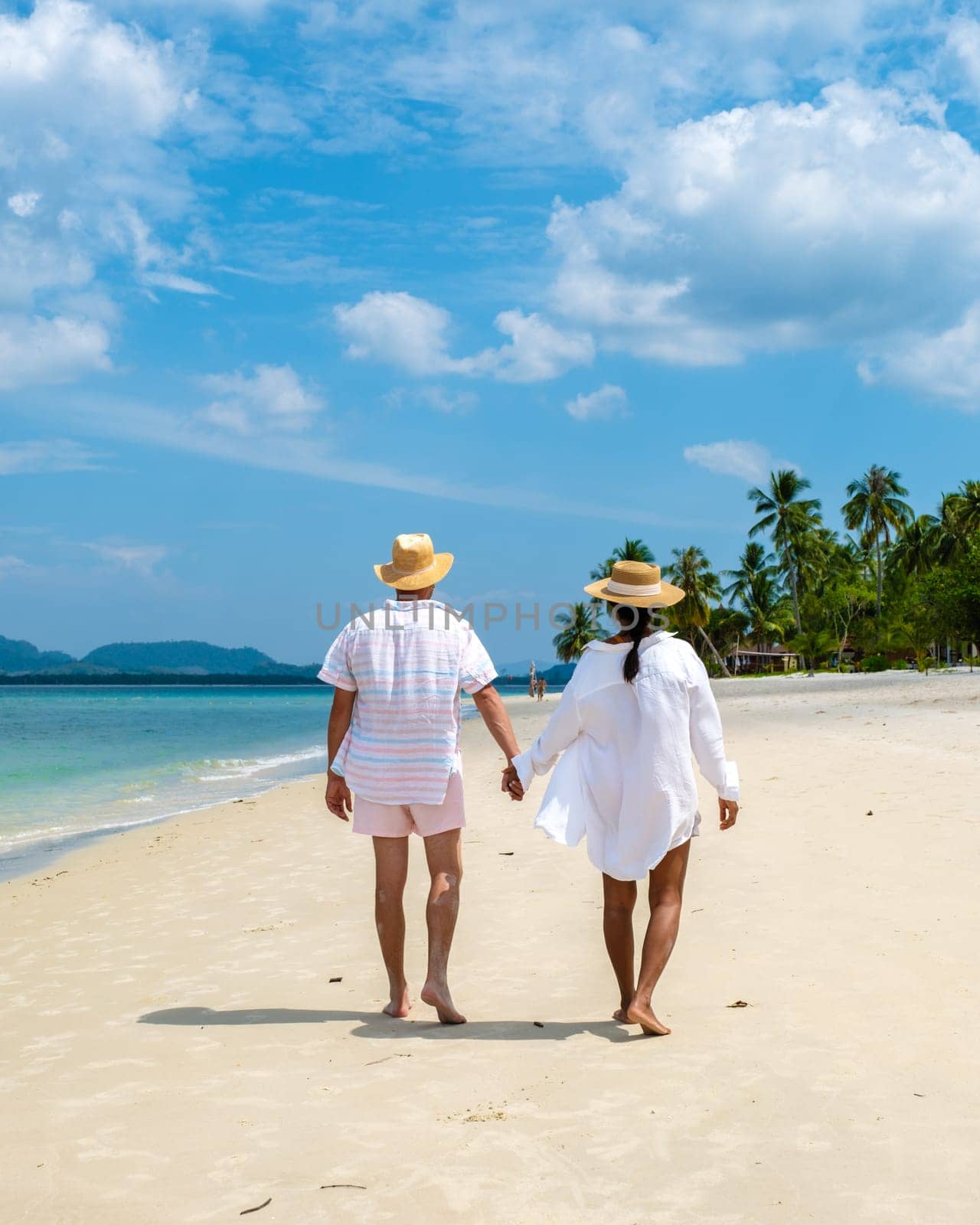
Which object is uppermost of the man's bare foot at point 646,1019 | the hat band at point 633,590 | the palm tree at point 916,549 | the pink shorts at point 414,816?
the palm tree at point 916,549

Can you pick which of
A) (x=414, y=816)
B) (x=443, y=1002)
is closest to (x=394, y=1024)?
(x=443, y=1002)

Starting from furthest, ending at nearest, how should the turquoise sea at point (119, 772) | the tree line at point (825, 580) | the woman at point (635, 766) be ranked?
1. the tree line at point (825, 580)
2. the turquoise sea at point (119, 772)
3. the woman at point (635, 766)

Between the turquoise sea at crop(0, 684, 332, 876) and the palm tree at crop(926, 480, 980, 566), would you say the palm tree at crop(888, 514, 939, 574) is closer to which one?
the palm tree at crop(926, 480, 980, 566)

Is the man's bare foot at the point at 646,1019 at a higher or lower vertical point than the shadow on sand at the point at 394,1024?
higher

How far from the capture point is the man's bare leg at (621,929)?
13.5ft

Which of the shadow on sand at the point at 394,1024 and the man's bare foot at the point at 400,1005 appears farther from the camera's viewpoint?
the man's bare foot at the point at 400,1005

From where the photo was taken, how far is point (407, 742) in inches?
165

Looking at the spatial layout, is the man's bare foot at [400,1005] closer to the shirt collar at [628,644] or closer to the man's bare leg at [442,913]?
the man's bare leg at [442,913]

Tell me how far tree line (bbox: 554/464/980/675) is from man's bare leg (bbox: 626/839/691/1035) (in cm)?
4573

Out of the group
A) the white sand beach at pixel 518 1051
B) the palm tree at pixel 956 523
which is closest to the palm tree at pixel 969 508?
the palm tree at pixel 956 523

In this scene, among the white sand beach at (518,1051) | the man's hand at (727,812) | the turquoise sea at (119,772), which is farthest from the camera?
the turquoise sea at (119,772)

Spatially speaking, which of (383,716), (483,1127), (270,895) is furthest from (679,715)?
(270,895)

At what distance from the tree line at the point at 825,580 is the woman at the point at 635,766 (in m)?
45.7

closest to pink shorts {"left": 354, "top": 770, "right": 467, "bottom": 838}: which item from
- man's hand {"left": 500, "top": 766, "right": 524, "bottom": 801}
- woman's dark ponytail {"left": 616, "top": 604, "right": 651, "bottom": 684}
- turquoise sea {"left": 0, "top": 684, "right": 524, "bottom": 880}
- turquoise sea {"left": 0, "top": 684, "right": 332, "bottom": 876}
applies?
man's hand {"left": 500, "top": 766, "right": 524, "bottom": 801}
